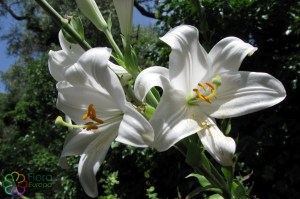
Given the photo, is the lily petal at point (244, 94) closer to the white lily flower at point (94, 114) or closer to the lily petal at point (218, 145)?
the lily petal at point (218, 145)

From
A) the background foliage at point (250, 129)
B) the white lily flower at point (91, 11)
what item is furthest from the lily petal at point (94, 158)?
the background foliage at point (250, 129)

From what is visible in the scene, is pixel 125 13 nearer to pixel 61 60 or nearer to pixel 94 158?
pixel 61 60

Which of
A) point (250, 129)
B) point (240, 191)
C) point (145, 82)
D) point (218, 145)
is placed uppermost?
point (145, 82)

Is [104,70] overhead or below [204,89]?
overhead

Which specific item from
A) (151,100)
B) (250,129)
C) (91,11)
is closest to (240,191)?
(151,100)

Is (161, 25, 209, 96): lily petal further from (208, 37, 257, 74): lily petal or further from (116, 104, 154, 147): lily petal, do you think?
(116, 104, 154, 147): lily petal

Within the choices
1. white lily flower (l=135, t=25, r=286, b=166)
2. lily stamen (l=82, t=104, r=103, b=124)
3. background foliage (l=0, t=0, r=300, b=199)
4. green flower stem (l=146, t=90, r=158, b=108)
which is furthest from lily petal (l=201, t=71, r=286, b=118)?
background foliage (l=0, t=0, r=300, b=199)
